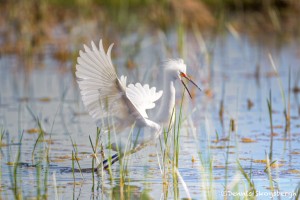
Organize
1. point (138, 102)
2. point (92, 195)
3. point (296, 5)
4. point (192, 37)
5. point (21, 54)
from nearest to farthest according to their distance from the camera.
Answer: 1. point (92, 195)
2. point (138, 102)
3. point (21, 54)
4. point (192, 37)
5. point (296, 5)

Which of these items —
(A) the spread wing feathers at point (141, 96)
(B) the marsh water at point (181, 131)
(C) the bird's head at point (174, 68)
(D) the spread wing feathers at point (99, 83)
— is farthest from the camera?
(C) the bird's head at point (174, 68)

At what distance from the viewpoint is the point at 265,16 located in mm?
17406

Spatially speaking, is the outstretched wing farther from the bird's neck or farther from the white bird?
the bird's neck

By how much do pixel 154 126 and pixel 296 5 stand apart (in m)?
11.3

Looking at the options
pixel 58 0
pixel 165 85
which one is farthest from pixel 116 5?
pixel 165 85

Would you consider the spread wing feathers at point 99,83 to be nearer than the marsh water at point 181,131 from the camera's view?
No

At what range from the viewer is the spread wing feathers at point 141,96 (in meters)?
6.04

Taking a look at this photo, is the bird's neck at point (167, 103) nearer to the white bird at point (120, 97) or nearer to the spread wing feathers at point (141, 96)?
the white bird at point (120, 97)

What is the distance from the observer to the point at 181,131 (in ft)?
25.5

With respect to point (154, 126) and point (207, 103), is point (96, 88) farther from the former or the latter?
point (207, 103)

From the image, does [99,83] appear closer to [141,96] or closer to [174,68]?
[141,96]

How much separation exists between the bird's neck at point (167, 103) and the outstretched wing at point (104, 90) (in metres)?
→ 0.16

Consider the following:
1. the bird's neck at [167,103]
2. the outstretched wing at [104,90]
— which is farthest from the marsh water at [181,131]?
the outstretched wing at [104,90]

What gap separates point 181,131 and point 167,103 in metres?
1.68
